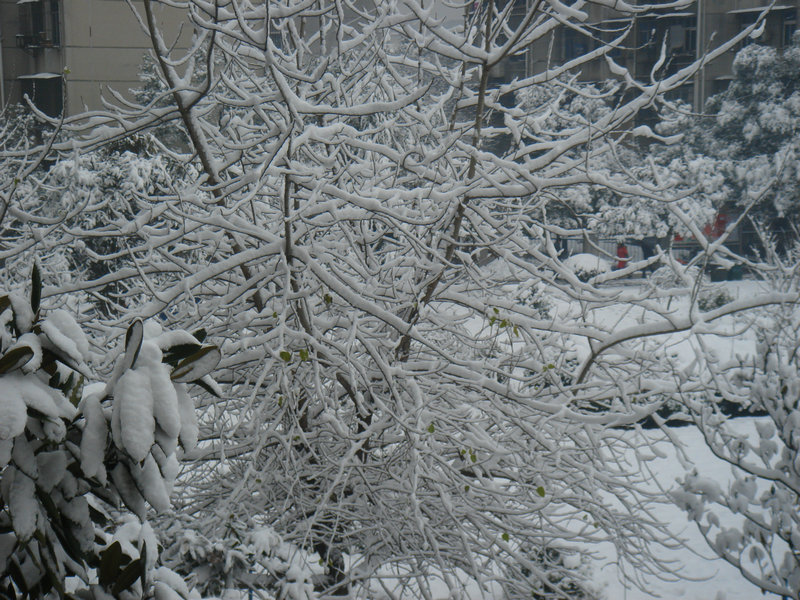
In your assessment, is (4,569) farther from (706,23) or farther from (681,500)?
(706,23)

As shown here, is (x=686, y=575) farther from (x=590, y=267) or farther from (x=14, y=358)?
(x=14, y=358)

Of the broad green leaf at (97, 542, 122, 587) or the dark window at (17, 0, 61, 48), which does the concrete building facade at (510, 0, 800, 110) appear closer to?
the dark window at (17, 0, 61, 48)

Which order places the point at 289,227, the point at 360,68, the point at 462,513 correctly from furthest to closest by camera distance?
the point at 360,68
the point at 462,513
the point at 289,227

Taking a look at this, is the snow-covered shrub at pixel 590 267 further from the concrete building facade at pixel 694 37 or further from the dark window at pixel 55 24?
the dark window at pixel 55 24

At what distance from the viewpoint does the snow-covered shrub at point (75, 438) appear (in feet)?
4.61

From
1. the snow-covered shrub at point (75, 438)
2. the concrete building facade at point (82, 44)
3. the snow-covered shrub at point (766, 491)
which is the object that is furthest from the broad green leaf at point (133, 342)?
the concrete building facade at point (82, 44)

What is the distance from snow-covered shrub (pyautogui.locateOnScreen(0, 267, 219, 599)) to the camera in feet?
4.61

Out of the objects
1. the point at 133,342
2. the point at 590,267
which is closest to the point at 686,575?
the point at 590,267

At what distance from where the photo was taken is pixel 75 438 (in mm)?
1581

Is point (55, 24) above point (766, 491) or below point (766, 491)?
above

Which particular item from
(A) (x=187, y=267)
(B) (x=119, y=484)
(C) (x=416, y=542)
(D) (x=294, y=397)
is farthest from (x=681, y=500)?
(A) (x=187, y=267)

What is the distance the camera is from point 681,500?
290cm

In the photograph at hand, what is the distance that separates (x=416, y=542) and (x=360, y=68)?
238 centimetres

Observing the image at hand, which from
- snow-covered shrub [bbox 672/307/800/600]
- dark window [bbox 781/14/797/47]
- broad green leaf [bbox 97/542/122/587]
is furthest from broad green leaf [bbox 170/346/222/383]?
dark window [bbox 781/14/797/47]
